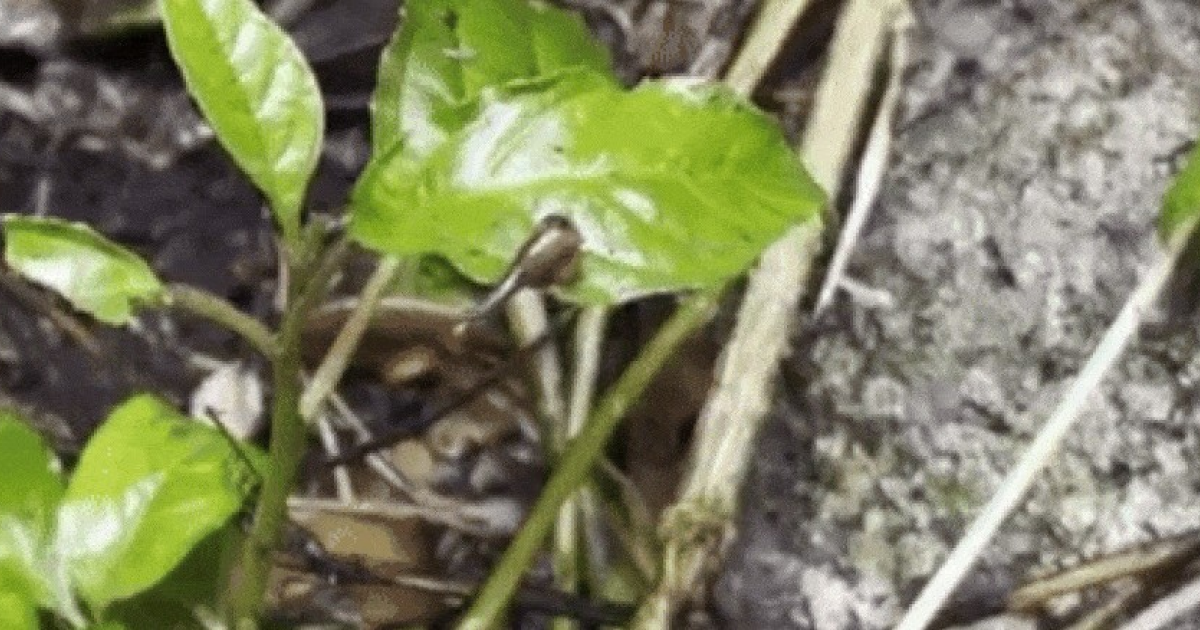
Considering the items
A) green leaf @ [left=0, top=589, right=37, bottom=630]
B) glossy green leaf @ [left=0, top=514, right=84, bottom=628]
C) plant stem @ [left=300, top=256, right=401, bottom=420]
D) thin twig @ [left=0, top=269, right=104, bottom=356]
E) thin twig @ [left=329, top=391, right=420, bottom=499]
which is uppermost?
plant stem @ [left=300, top=256, right=401, bottom=420]

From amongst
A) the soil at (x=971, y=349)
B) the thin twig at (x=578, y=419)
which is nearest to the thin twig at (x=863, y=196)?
the soil at (x=971, y=349)

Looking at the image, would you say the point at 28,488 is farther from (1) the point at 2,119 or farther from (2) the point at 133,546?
(1) the point at 2,119

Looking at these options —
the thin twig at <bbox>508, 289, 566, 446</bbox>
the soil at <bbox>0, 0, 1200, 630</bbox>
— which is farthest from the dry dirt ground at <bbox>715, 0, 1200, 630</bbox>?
the thin twig at <bbox>508, 289, 566, 446</bbox>

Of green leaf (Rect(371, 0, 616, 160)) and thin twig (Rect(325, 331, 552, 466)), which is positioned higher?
green leaf (Rect(371, 0, 616, 160))

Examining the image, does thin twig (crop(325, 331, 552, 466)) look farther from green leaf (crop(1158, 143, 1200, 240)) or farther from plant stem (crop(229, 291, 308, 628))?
green leaf (crop(1158, 143, 1200, 240))

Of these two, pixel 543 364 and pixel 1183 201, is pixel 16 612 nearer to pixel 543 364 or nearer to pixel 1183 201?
pixel 543 364

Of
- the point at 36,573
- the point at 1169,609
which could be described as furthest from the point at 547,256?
the point at 1169,609
